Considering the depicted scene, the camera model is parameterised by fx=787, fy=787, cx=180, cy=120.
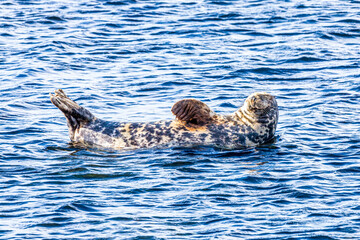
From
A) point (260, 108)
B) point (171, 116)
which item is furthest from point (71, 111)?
point (260, 108)

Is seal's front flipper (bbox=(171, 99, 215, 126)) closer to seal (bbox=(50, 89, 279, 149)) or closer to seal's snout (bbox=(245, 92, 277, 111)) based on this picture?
seal (bbox=(50, 89, 279, 149))

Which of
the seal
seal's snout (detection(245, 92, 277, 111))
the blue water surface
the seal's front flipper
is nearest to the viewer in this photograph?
the blue water surface

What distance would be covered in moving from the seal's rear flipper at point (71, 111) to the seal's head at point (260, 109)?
9.40ft

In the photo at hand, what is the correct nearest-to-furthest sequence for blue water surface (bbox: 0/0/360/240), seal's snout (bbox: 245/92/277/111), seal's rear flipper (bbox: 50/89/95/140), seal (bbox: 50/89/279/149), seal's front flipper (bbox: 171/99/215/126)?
blue water surface (bbox: 0/0/360/240) < seal's front flipper (bbox: 171/99/215/126) < seal (bbox: 50/89/279/149) < seal's rear flipper (bbox: 50/89/95/140) < seal's snout (bbox: 245/92/277/111)

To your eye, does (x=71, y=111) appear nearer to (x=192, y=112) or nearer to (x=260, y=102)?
(x=192, y=112)

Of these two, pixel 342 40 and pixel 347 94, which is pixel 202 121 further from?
pixel 342 40

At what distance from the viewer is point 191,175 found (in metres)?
12.3

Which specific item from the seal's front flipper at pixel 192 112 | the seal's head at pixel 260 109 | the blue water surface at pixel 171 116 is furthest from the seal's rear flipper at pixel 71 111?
the seal's head at pixel 260 109

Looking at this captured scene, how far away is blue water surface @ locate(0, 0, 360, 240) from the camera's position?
10.4m

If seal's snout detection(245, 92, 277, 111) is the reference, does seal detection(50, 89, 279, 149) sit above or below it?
below

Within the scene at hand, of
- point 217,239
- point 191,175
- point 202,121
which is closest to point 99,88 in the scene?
point 202,121

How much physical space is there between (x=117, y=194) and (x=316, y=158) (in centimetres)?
381

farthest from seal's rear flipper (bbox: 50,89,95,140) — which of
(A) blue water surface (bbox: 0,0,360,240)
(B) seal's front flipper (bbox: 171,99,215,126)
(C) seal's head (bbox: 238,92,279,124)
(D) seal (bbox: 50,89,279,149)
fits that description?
(C) seal's head (bbox: 238,92,279,124)

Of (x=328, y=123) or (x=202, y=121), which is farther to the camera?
(x=328, y=123)
